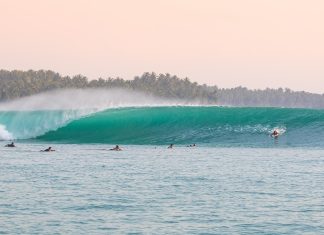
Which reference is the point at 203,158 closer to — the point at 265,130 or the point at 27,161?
the point at 27,161

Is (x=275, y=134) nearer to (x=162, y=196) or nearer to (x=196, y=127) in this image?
(x=196, y=127)

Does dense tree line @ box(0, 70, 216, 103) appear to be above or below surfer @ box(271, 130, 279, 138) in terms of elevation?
above

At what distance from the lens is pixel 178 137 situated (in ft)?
203

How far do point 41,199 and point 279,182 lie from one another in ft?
25.2

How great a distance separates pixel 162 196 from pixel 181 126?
43729 mm

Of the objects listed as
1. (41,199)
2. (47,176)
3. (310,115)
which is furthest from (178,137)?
(41,199)

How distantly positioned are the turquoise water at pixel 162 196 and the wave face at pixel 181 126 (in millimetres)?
20445

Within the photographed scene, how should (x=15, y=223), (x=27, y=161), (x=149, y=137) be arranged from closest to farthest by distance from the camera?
(x=15, y=223)
(x=27, y=161)
(x=149, y=137)

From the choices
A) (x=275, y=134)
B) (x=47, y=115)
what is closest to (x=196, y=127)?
(x=275, y=134)

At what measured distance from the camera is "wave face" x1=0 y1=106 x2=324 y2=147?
57094mm

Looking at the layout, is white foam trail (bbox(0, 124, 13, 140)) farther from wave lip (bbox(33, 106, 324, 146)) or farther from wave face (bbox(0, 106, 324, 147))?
wave lip (bbox(33, 106, 324, 146))

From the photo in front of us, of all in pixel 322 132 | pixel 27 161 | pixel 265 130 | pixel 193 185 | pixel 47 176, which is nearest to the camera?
pixel 193 185

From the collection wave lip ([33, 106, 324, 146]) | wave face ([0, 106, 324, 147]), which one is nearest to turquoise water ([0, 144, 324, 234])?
wave lip ([33, 106, 324, 146])

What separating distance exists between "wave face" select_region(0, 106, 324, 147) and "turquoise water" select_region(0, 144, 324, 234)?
2045 centimetres
